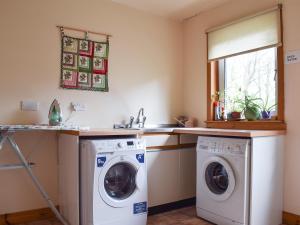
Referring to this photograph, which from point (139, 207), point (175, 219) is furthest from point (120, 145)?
point (175, 219)

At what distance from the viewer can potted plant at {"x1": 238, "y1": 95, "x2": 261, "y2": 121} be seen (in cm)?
263

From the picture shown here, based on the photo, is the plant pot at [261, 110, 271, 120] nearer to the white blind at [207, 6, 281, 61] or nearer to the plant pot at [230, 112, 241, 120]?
the plant pot at [230, 112, 241, 120]

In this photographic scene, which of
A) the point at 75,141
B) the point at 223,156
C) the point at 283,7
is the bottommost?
the point at 223,156

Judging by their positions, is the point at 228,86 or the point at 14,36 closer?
the point at 14,36

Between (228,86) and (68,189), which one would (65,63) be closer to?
(68,189)

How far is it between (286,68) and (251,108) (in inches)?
19.6

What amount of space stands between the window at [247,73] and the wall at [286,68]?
0.07 metres

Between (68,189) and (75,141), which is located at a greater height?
(75,141)

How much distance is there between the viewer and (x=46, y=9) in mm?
2559

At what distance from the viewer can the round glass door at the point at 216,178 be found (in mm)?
2346

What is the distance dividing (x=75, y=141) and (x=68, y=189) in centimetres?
51

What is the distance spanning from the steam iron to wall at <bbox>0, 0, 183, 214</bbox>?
0.19m

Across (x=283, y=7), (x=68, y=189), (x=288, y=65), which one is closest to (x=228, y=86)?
(x=288, y=65)

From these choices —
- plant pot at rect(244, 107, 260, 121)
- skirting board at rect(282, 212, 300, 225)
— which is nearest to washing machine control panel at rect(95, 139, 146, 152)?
plant pot at rect(244, 107, 260, 121)
